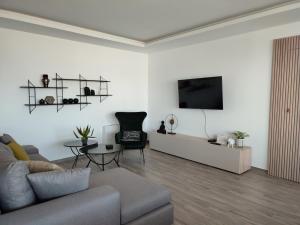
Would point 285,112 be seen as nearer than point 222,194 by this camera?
No

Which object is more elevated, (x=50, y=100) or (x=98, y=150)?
(x=50, y=100)

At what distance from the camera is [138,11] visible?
11.5 ft

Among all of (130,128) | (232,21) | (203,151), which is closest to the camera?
(232,21)

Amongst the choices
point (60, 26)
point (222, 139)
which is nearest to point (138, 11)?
point (60, 26)

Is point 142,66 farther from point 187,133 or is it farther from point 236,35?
point 236,35

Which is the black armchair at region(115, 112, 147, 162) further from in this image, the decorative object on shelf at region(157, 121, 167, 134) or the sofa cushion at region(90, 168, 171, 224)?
the sofa cushion at region(90, 168, 171, 224)

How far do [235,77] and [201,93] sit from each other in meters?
0.73

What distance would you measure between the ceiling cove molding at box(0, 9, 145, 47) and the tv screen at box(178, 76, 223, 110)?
1.50m

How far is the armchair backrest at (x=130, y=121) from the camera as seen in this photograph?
5254 millimetres

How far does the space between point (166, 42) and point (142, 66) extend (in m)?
1.36

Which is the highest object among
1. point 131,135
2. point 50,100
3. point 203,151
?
point 50,100

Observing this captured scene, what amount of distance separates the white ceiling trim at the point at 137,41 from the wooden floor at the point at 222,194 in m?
2.50

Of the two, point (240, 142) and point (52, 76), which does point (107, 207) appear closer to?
point (240, 142)

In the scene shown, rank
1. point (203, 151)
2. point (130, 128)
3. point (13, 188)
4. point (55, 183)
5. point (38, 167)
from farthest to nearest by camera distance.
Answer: point (130, 128), point (203, 151), point (38, 167), point (55, 183), point (13, 188)
